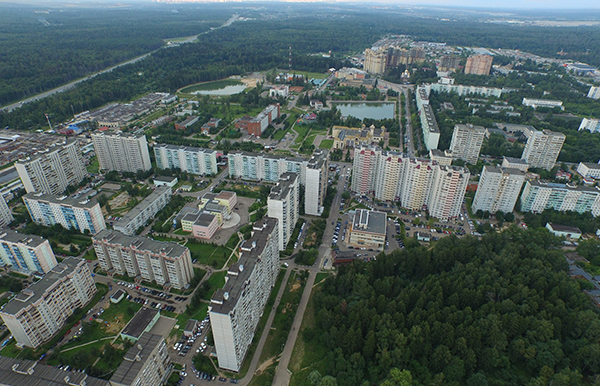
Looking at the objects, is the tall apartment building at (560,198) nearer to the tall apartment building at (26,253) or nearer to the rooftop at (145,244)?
the rooftop at (145,244)

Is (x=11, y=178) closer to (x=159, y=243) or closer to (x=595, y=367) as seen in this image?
(x=159, y=243)

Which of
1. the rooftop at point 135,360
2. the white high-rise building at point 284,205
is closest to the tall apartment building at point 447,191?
the white high-rise building at point 284,205

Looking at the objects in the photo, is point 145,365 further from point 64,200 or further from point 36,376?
point 64,200

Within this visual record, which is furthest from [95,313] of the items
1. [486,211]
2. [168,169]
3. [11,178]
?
[486,211]

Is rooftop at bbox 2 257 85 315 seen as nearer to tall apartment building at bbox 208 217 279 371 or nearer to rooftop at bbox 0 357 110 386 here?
rooftop at bbox 0 357 110 386

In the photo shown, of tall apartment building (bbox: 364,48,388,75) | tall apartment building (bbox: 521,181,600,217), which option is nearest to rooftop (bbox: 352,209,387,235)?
tall apartment building (bbox: 521,181,600,217)
